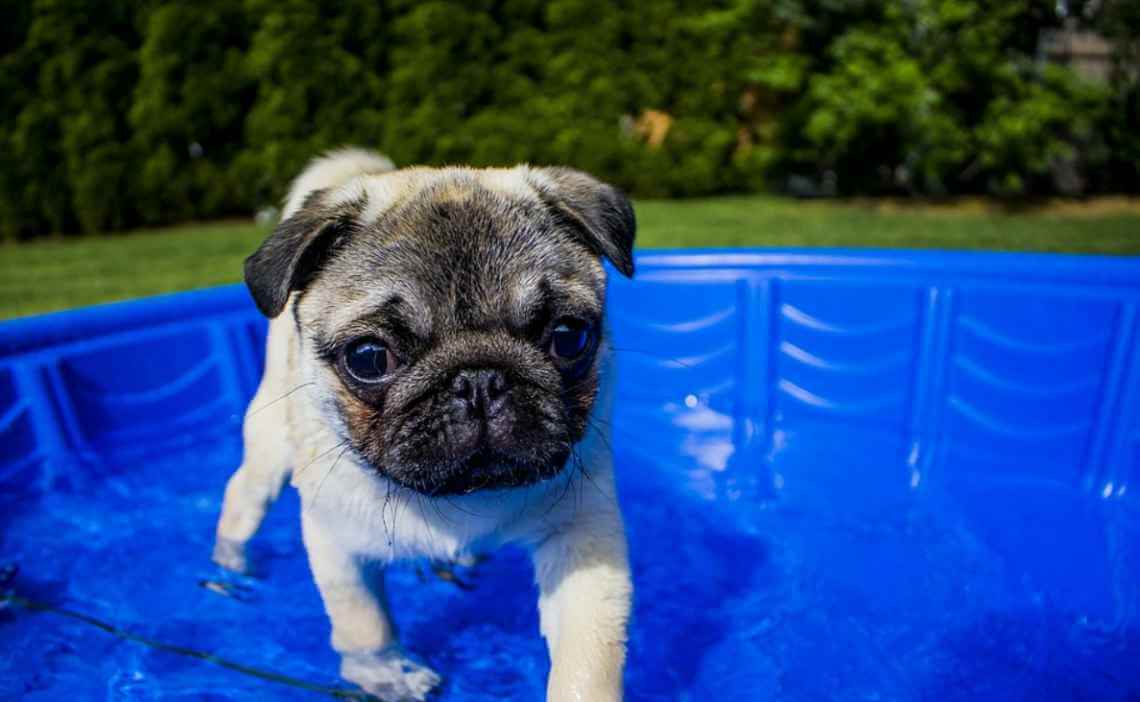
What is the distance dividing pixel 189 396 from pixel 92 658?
80.8 inches

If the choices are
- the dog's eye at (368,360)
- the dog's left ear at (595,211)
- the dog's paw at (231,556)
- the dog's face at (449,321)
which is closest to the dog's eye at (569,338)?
the dog's face at (449,321)

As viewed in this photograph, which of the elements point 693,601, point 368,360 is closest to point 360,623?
point 368,360

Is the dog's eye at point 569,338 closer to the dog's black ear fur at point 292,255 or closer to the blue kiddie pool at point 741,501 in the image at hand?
the dog's black ear fur at point 292,255

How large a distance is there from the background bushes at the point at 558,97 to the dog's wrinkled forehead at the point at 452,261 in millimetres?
9420

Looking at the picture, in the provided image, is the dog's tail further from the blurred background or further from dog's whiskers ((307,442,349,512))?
the blurred background

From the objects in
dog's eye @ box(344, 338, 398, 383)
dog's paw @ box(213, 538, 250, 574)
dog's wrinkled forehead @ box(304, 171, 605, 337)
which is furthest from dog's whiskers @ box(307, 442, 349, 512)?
dog's paw @ box(213, 538, 250, 574)

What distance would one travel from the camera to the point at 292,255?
2.53 metres

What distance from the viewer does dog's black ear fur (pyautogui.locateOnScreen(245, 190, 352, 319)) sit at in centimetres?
253

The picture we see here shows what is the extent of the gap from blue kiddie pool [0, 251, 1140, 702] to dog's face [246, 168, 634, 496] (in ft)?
3.82

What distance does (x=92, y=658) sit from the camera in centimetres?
338

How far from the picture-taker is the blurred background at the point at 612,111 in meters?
10.7

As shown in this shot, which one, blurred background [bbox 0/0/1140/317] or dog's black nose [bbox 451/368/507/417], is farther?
blurred background [bbox 0/0/1140/317]

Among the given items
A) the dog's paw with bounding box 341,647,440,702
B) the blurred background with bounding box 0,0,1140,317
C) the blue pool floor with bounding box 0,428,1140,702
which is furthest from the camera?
the blurred background with bounding box 0,0,1140,317

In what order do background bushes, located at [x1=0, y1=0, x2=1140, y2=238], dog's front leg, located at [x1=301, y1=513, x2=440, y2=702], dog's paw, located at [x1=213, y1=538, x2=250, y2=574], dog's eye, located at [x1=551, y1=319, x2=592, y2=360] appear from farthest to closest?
background bushes, located at [x1=0, y1=0, x2=1140, y2=238] < dog's paw, located at [x1=213, y1=538, x2=250, y2=574] < dog's front leg, located at [x1=301, y1=513, x2=440, y2=702] < dog's eye, located at [x1=551, y1=319, x2=592, y2=360]
